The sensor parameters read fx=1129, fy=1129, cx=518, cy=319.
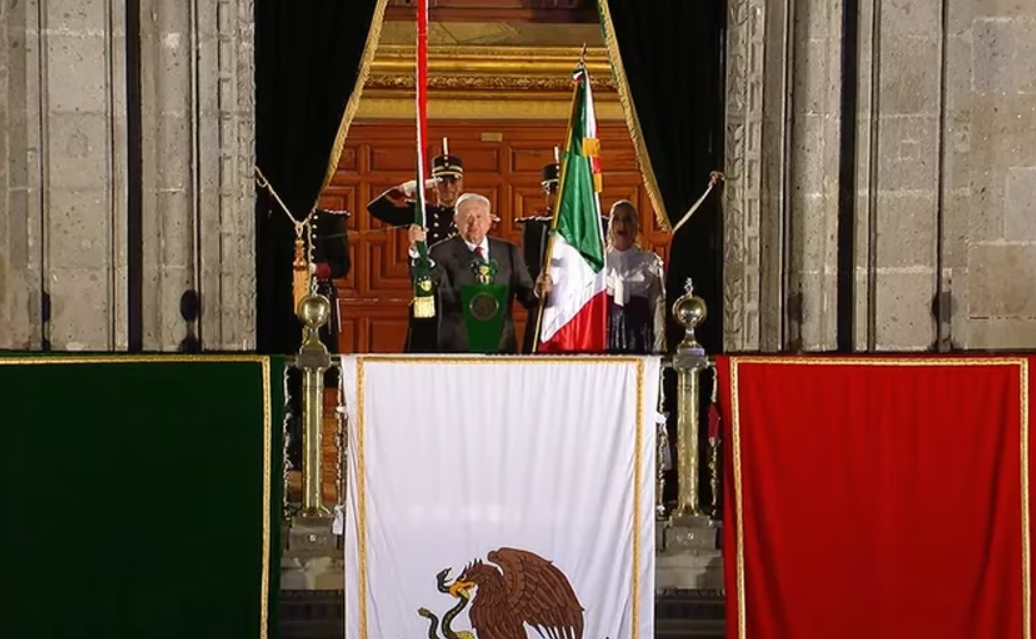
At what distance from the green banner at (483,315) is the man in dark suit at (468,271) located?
0.28 feet

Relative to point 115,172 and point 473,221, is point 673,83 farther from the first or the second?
point 115,172

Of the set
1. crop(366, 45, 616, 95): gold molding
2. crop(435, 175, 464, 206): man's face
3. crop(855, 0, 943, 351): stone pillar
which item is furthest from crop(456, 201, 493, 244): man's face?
crop(855, 0, 943, 351): stone pillar

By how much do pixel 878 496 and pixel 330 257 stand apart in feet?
12.0

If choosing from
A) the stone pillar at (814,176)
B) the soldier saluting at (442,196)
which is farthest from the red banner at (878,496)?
the soldier saluting at (442,196)

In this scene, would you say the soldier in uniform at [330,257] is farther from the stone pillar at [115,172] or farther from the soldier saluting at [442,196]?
the stone pillar at [115,172]

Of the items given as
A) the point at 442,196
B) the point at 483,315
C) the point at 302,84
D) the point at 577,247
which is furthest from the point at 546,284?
the point at 442,196

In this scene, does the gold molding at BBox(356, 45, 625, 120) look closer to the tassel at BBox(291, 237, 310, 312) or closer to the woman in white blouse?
the woman in white blouse

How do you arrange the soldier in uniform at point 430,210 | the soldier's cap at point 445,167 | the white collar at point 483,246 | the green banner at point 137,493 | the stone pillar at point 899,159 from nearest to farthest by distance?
the green banner at point 137,493, the stone pillar at point 899,159, the soldier in uniform at point 430,210, the white collar at point 483,246, the soldier's cap at point 445,167

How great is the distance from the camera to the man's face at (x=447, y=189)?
6.46m

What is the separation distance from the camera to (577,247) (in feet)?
16.8

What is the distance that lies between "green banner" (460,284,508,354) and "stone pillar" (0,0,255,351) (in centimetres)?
109

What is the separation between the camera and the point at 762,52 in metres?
5.12

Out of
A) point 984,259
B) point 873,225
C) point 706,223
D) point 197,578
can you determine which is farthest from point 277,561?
point 984,259

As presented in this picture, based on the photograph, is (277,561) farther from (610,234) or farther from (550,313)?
(610,234)
